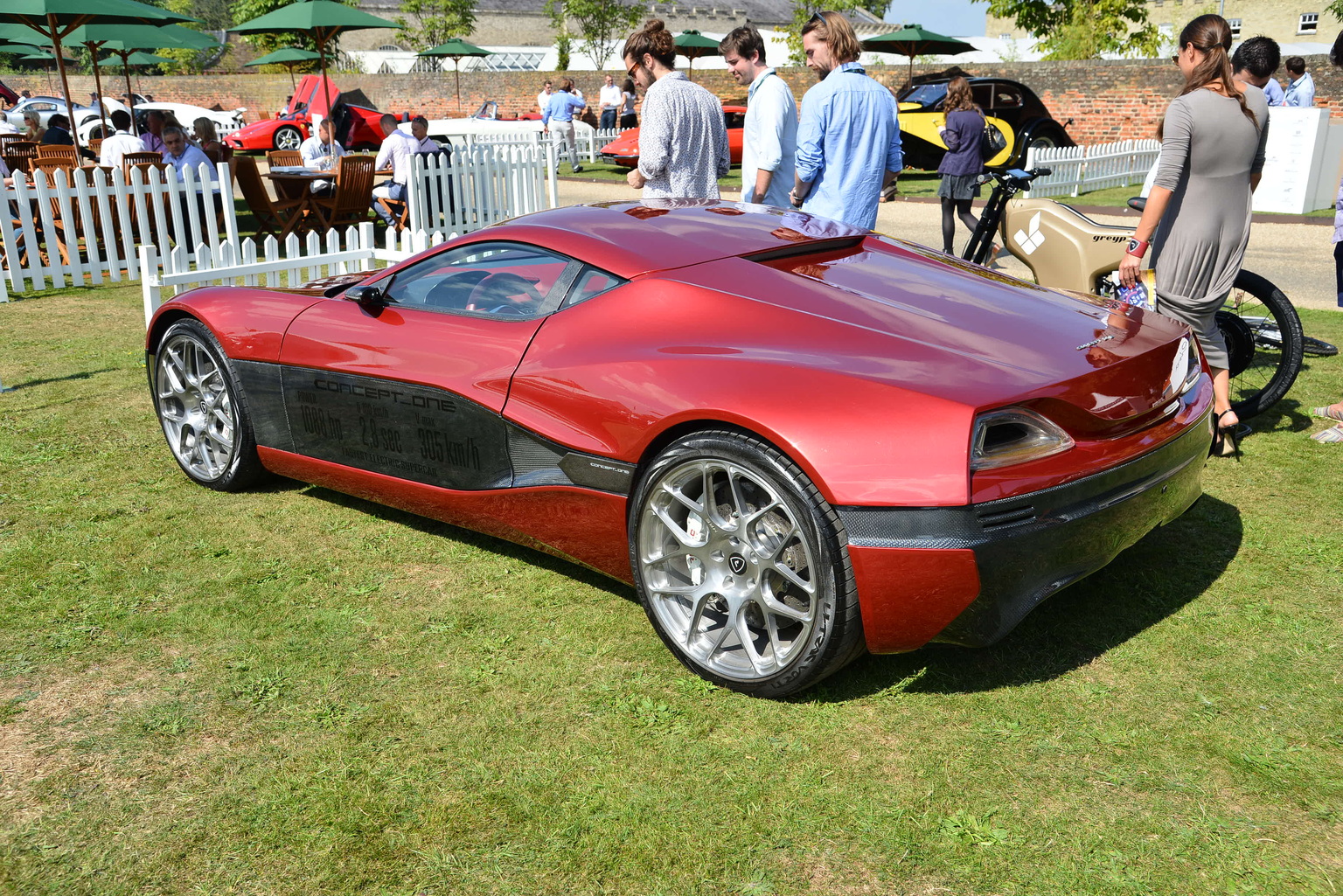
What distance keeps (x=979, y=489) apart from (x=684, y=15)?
284ft

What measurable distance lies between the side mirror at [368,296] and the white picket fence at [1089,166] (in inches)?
535

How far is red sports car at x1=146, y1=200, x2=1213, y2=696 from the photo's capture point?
2785 millimetres

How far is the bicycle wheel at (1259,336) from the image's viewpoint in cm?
543

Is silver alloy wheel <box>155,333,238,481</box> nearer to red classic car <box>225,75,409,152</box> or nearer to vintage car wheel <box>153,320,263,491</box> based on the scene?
vintage car wheel <box>153,320,263,491</box>

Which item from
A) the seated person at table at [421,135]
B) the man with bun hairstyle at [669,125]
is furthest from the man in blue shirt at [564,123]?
the man with bun hairstyle at [669,125]

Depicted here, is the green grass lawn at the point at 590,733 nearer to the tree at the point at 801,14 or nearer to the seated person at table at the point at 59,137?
the seated person at table at the point at 59,137

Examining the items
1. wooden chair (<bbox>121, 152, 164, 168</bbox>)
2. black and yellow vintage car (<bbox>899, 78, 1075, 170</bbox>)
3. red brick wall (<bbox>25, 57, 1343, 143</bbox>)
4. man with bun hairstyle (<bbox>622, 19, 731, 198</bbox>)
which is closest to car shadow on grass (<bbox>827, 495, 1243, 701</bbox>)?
man with bun hairstyle (<bbox>622, 19, 731, 198</bbox>)

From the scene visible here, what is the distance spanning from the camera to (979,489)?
270 cm

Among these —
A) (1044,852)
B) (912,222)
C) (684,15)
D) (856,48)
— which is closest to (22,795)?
(1044,852)

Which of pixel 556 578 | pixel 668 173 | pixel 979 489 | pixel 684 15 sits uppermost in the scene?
pixel 684 15

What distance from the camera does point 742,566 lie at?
3107 millimetres

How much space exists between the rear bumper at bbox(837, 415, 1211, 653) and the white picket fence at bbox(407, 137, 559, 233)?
9.54 meters

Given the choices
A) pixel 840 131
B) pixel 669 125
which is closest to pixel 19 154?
pixel 669 125

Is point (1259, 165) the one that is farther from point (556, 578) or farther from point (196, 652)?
point (196, 652)
